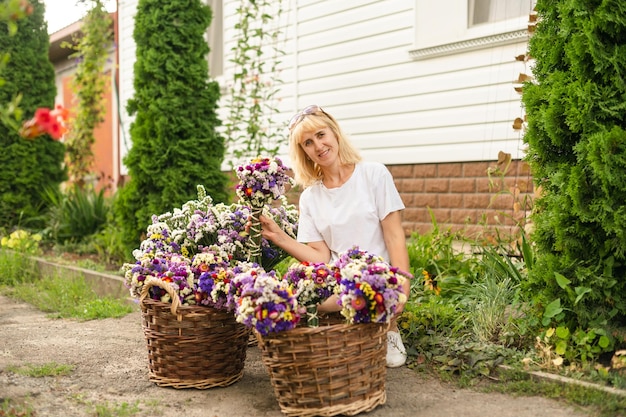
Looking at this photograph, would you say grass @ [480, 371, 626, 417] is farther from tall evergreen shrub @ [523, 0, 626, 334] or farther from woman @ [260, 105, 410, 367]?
woman @ [260, 105, 410, 367]

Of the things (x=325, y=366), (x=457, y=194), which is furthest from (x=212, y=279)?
(x=457, y=194)

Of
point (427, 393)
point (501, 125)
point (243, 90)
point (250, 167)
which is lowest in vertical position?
point (427, 393)

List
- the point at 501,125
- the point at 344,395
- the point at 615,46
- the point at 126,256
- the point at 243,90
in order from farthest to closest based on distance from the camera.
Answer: the point at 243,90, the point at 126,256, the point at 501,125, the point at 615,46, the point at 344,395

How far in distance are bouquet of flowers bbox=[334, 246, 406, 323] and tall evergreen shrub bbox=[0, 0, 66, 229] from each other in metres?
7.23

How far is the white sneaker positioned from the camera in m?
3.47

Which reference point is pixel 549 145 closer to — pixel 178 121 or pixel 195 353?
pixel 195 353

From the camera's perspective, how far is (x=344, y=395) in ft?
9.08

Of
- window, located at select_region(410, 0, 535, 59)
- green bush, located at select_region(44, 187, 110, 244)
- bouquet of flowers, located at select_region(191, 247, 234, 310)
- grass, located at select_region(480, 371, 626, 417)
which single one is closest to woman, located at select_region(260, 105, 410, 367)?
bouquet of flowers, located at select_region(191, 247, 234, 310)

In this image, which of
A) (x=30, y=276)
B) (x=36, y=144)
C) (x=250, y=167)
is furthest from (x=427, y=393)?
(x=36, y=144)

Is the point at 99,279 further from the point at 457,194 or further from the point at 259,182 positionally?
the point at 457,194

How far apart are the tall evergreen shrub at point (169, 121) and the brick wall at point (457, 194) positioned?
1.96m

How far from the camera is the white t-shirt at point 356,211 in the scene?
3535mm

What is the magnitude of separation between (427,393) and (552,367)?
604 mm

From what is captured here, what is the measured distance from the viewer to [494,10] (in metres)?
6.15
